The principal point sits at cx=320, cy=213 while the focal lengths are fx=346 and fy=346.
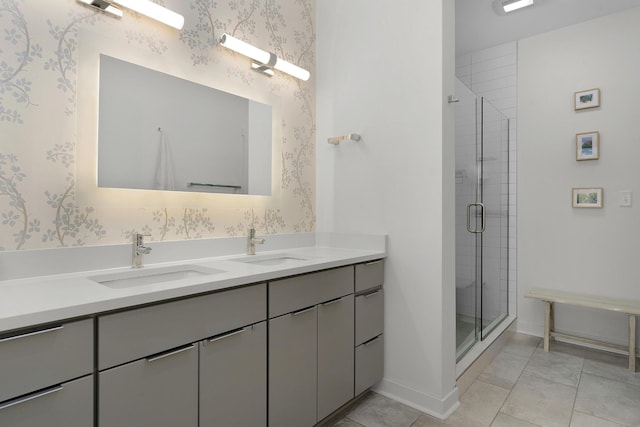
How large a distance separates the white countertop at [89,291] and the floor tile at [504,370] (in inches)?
60.7

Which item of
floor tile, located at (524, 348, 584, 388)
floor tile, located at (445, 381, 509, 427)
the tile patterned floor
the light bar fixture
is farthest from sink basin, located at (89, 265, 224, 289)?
the light bar fixture

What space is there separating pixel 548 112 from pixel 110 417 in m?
3.61

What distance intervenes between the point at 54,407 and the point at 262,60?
180 cm

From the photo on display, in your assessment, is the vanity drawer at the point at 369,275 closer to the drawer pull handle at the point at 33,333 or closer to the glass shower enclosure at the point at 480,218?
the glass shower enclosure at the point at 480,218

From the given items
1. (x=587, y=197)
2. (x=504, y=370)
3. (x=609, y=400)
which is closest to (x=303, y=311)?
(x=504, y=370)

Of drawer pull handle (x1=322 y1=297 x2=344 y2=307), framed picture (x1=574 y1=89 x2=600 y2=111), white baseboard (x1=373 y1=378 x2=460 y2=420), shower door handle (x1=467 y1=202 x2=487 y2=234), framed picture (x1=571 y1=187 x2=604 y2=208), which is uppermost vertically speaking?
framed picture (x1=574 y1=89 x2=600 y2=111)

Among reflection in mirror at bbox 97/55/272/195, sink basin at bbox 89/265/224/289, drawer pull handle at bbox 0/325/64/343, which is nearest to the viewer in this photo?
drawer pull handle at bbox 0/325/64/343

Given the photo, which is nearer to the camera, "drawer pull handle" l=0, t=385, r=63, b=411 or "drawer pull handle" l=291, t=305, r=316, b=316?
"drawer pull handle" l=0, t=385, r=63, b=411

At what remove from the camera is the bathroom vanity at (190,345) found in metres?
0.87

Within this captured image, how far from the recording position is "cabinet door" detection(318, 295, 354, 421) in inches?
66.1

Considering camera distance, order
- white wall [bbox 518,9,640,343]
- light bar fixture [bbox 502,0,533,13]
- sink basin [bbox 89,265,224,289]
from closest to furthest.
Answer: sink basin [bbox 89,265,224,289]
light bar fixture [bbox 502,0,533,13]
white wall [bbox 518,9,640,343]

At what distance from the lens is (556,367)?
2.49 meters

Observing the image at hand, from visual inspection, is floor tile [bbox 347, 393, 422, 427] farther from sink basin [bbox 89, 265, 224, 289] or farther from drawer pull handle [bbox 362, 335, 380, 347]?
sink basin [bbox 89, 265, 224, 289]

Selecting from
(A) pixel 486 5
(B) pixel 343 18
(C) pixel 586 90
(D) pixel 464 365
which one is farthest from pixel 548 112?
(D) pixel 464 365
